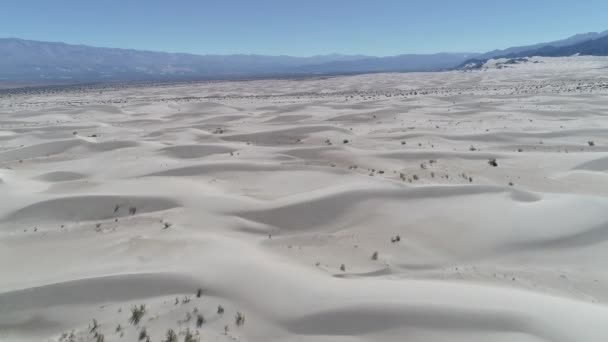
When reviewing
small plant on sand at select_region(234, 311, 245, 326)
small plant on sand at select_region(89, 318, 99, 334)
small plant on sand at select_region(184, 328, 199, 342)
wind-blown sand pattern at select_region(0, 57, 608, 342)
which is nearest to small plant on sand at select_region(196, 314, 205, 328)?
wind-blown sand pattern at select_region(0, 57, 608, 342)

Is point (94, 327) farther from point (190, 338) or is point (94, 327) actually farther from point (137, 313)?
point (190, 338)

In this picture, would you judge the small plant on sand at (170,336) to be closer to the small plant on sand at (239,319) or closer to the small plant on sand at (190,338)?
the small plant on sand at (190,338)

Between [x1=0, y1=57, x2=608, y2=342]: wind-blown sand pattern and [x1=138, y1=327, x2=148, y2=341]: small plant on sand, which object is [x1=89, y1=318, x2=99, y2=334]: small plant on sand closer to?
[x1=0, y1=57, x2=608, y2=342]: wind-blown sand pattern

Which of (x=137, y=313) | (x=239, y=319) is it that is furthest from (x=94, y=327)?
(x=239, y=319)

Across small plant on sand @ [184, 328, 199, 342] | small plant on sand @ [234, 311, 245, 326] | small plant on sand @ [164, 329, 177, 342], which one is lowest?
small plant on sand @ [234, 311, 245, 326]

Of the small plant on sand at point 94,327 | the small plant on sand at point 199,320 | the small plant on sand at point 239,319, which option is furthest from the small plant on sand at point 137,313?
the small plant on sand at point 239,319
